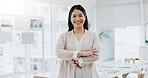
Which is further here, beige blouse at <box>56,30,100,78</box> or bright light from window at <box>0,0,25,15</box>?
bright light from window at <box>0,0,25,15</box>

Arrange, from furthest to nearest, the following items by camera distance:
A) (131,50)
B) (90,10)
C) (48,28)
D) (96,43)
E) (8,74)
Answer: (90,10), (131,50), (48,28), (8,74), (96,43)

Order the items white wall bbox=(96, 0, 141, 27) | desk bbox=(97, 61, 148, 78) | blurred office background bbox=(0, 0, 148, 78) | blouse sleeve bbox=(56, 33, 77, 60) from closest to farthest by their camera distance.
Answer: blouse sleeve bbox=(56, 33, 77, 60)
desk bbox=(97, 61, 148, 78)
blurred office background bbox=(0, 0, 148, 78)
white wall bbox=(96, 0, 141, 27)

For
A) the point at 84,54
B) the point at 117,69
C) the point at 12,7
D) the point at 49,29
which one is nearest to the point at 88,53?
the point at 84,54

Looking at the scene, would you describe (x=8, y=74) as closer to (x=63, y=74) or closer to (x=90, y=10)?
(x=63, y=74)

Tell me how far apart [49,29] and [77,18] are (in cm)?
381

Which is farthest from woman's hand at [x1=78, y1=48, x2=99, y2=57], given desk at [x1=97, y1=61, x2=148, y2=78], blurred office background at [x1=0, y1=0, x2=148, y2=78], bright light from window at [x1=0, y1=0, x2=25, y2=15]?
bright light from window at [x1=0, y1=0, x2=25, y2=15]

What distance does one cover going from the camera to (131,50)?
19.6 ft

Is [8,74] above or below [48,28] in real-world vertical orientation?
below

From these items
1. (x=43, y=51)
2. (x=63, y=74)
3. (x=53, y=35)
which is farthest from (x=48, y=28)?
(x=63, y=74)

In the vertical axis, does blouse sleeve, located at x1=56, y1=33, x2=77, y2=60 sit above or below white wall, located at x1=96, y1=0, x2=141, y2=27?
below

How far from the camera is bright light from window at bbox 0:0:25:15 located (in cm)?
429

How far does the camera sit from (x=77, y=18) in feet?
5.23

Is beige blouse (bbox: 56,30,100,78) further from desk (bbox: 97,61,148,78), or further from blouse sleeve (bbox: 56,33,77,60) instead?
desk (bbox: 97,61,148,78)

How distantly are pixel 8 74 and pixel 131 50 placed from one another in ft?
10.7
